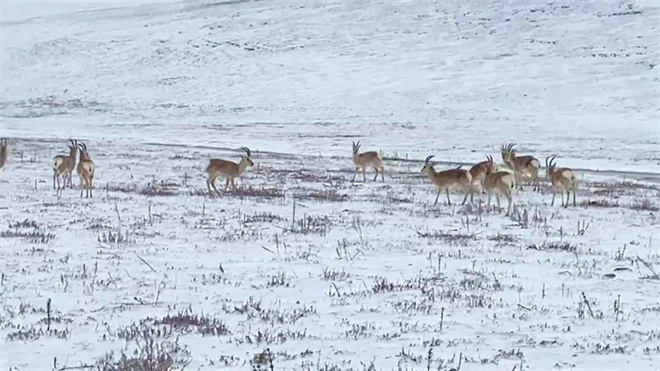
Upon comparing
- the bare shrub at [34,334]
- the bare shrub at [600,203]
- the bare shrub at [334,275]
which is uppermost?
the bare shrub at [600,203]

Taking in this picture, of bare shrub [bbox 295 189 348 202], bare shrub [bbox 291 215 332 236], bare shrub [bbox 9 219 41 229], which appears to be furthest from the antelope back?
bare shrub [bbox 9 219 41 229]

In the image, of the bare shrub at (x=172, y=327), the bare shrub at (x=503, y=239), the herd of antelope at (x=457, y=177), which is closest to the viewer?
the bare shrub at (x=172, y=327)

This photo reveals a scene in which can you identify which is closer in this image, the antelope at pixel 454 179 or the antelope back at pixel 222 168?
the antelope at pixel 454 179

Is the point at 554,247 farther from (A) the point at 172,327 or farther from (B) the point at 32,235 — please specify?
(B) the point at 32,235

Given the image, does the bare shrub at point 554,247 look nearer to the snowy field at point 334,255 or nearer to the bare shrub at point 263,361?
the snowy field at point 334,255

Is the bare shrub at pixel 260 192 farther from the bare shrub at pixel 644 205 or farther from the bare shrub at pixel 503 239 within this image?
the bare shrub at pixel 644 205

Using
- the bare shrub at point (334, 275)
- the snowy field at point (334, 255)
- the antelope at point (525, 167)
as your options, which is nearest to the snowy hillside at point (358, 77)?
the snowy field at point (334, 255)

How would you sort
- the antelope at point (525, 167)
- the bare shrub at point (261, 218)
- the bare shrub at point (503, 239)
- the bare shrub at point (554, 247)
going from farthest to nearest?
the antelope at point (525, 167), the bare shrub at point (261, 218), the bare shrub at point (503, 239), the bare shrub at point (554, 247)

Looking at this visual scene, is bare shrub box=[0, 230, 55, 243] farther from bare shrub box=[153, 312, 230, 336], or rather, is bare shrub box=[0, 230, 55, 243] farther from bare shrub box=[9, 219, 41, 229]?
bare shrub box=[153, 312, 230, 336]

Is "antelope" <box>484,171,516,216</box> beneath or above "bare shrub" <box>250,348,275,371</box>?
above

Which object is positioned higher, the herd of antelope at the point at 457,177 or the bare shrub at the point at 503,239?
the herd of antelope at the point at 457,177

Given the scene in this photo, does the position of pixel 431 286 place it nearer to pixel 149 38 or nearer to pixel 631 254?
pixel 631 254

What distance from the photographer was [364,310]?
8.41 metres

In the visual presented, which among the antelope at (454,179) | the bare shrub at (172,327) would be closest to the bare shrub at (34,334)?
the bare shrub at (172,327)
